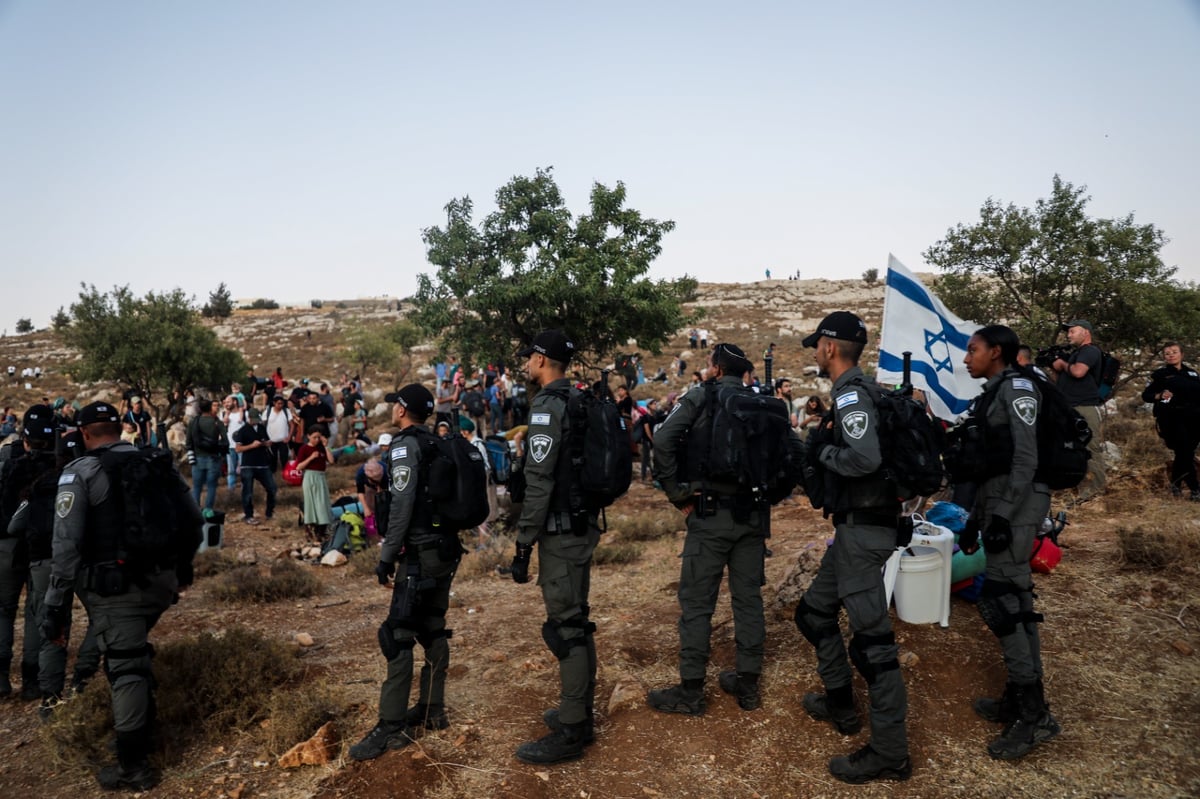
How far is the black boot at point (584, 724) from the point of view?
4129 mm

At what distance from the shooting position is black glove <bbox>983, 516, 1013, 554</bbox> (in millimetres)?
3908

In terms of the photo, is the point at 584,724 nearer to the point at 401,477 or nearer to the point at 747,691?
the point at 747,691

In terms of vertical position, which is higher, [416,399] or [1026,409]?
[416,399]

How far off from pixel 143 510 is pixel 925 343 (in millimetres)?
6700

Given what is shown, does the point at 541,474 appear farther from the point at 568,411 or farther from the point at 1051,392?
the point at 1051,392

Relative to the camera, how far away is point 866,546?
3791mm

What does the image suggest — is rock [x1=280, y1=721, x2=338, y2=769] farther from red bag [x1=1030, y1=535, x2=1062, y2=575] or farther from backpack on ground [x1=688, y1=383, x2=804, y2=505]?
red bag [x1=1030, y1=535, x2=1062, y2=575]

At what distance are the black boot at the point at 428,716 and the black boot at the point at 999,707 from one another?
3229 millimetres

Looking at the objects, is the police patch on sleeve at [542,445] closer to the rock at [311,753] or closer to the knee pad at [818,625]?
the knee pad at [818,625]

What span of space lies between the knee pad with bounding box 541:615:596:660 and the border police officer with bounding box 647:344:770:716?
0.65m

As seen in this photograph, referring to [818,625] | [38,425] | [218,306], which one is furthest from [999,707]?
[218,306]

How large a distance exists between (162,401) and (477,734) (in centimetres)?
2983

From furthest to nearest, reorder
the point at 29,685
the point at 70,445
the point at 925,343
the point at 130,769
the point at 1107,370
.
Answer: the point at 1107,370 → the point at 925,343 → the point at 29,685 → the point at 70,445 → the point at 130,769

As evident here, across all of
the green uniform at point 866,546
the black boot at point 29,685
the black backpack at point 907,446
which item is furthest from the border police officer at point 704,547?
the black boot at point 29,685
